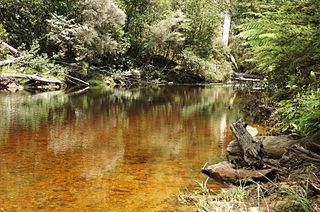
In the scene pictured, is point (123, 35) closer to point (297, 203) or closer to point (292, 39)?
point (292, 39)

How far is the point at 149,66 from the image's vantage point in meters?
33.8

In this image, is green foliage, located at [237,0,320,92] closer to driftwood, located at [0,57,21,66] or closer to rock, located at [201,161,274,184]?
rock, located at [201,161,274,184]

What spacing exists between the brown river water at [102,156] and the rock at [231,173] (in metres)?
0.20

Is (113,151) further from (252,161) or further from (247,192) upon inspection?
(247,192)

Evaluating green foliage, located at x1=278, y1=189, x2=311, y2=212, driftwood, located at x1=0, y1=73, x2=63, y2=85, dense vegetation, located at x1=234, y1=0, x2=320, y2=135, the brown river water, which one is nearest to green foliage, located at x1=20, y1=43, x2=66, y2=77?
driftwood, located at x1=0, y1=73, x2=63, y2=85

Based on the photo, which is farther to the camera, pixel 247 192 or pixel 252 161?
pixel 252 161

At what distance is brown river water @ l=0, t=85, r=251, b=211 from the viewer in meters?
5.15

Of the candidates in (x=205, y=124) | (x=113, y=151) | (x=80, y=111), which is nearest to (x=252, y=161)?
(x=113, y=151)

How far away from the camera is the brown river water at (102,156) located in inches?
203

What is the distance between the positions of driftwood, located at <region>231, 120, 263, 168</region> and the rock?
0.91 feet

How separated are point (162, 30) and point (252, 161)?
86.5 feet

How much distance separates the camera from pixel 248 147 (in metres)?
6.62

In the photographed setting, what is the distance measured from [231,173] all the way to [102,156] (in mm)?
2623

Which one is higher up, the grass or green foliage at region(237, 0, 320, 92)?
green foliage at region(237, 0, 320, 92)
